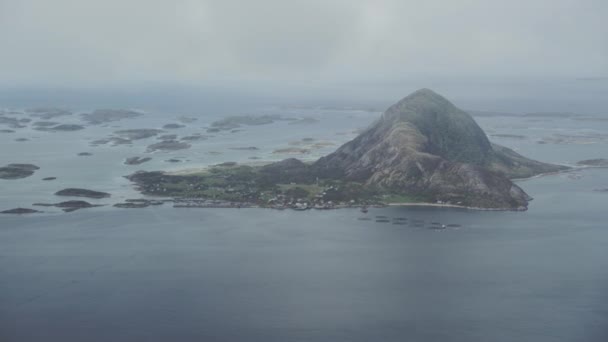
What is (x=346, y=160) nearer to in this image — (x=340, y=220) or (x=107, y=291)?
(x=340, y=220)

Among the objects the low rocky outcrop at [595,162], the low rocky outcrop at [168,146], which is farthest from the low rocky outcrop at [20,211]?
the low rocky outcrop at [595,162]

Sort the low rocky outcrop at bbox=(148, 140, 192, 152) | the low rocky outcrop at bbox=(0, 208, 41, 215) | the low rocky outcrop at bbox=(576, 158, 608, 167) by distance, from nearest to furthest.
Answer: the low rocky outcrop at bbox=(0, 208, 41, 215) < the low rocky outcrop at bbox=(576, 158, 608, 167) < the low rocky outcrop at bbox=(148, 140, 192, 152)

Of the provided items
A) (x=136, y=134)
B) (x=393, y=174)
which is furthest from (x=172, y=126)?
(x=393, y=174)

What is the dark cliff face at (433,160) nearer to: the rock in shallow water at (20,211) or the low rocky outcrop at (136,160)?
the low rocky outcrop at (136,160)

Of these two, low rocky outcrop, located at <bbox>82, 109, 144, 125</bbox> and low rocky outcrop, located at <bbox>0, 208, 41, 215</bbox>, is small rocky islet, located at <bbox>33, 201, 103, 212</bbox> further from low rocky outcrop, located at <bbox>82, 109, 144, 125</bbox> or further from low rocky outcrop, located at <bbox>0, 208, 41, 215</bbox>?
low rocky outcrop, located at <bbox>82, 109, 144, 125</bbox>

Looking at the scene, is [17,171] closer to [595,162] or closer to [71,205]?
[71,205]

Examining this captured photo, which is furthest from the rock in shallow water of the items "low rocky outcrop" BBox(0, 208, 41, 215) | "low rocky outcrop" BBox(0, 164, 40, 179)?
"low rocky outcrop" BBox(0, 164, 40, 179)

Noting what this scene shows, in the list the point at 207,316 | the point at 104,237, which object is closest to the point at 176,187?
the point at 104,237
